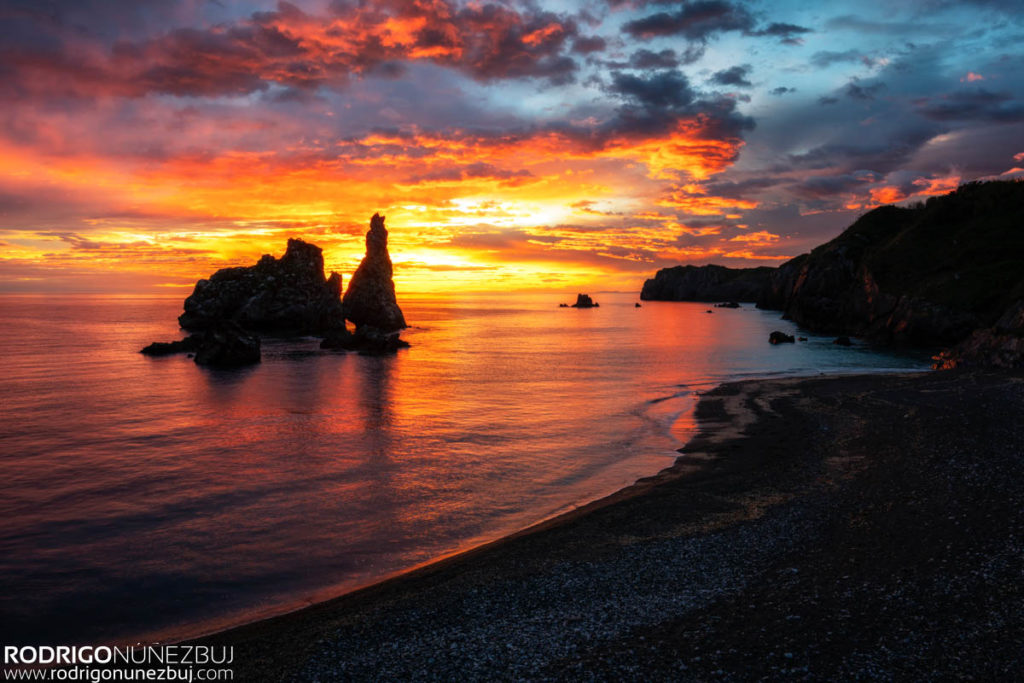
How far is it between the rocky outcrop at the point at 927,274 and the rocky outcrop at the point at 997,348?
1075 centimetres

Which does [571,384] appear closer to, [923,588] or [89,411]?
[89,411]

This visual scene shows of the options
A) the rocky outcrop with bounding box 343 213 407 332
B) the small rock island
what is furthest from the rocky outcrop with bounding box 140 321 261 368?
the rocky outcrop with bounding box 343 213 407 332

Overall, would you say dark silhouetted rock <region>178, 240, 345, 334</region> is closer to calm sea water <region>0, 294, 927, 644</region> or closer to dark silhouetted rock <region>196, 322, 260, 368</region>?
dark silhouetted rock <region>196, 322, 260, 368</region>

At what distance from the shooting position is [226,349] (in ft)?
211

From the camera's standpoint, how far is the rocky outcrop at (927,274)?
2852 inches

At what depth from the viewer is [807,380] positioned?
48.0 m

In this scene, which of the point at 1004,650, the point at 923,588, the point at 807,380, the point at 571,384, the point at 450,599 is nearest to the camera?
the point at 1004,650

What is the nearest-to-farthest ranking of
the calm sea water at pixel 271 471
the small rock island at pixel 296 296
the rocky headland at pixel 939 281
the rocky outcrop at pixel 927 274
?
the calm sea water at pixel 271 471, the rocky headland at pixel 939 281, the rocky outcrop at pixel 927 274, the small rock island at pixel 296 296

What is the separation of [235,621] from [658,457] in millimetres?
19349

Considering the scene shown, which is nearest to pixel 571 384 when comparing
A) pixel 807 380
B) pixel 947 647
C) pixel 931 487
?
pixel 807 380

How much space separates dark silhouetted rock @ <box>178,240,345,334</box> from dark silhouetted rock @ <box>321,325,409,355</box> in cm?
2352

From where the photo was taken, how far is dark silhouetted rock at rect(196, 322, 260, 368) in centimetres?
6369

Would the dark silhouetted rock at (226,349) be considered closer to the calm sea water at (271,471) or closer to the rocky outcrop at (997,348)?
the calm sea water at (271,471)

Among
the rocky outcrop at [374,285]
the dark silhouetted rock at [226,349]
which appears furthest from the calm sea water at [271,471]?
the rocky outcrop at [374,285]
